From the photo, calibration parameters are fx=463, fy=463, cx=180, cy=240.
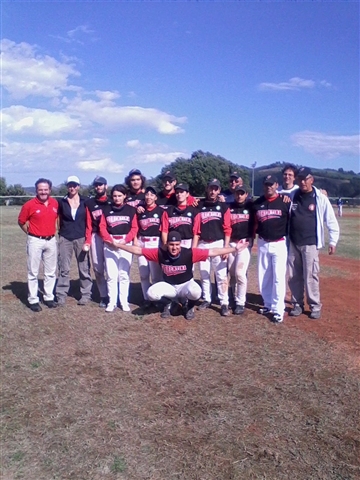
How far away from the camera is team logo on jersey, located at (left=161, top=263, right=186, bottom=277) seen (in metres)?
6.15

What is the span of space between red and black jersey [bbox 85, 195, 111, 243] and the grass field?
46.4 inches

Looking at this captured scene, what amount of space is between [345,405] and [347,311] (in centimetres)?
290

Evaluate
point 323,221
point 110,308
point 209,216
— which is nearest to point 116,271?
point 110,308

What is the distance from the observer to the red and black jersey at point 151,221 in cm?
648

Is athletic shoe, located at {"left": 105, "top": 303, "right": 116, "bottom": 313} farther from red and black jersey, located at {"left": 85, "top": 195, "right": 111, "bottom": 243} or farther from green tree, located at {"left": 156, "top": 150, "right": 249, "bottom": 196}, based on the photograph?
green tree, located at {"left": 156, "top": 150, "right": 249, "bottom": 196}

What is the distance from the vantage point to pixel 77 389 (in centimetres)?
432

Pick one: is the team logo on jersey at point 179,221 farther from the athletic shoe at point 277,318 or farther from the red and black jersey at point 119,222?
the athletic shoe at point 277,318

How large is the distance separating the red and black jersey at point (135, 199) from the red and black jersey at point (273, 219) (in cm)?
172

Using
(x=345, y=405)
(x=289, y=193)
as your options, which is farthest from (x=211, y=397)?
(x=289, y=193)

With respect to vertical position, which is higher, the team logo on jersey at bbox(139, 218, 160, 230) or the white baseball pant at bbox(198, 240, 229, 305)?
the team logo on jersey at bbox(139, 218, 160, 230)

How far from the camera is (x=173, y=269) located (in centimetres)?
618

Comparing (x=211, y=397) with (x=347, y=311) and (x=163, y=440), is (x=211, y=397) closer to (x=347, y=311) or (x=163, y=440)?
(x=163, y=440)

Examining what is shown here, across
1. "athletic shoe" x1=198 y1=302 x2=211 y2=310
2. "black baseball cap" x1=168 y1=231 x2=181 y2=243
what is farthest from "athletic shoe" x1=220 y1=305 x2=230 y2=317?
"black baseball cap" x1=168 y1=231 x2=181 y2=243

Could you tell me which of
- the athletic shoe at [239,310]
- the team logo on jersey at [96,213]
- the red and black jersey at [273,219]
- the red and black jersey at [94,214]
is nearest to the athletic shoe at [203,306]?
the athletic shoe at [239,310]
